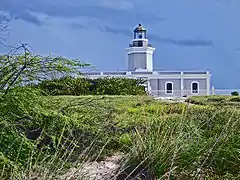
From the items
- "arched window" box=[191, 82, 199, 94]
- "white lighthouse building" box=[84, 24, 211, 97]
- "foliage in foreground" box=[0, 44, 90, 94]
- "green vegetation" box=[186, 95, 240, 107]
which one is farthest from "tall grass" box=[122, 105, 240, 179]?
"arched window" box=[191, 82, 199, 94]

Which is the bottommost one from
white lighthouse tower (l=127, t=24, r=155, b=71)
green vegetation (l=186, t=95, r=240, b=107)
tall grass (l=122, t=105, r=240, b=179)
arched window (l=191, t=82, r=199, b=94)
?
tall grass (l=122, t=105, r=240, b=179)

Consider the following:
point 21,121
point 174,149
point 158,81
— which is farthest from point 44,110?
point 158,81

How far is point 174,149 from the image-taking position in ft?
16.9

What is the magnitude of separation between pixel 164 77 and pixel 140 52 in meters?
3.77

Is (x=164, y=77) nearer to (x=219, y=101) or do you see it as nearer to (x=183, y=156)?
(x=219, y=101)

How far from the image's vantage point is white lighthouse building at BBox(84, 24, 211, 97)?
132ft

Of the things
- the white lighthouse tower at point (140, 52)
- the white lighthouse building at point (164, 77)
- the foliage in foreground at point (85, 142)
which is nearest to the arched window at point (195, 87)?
the white lighthouse building at point (164, 77)

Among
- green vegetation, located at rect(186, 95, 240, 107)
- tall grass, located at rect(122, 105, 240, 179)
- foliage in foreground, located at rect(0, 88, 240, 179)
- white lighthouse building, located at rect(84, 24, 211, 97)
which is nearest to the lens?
foliage in foreground, located at rect(0, 88, 240, 179)

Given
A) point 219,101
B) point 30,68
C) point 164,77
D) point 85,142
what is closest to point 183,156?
point 85,142

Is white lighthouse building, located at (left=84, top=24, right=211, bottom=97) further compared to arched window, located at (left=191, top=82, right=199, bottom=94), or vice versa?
arched window, located at (left=191, top=82, right=199, bottom=94)

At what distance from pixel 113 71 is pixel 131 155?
32.6 meters

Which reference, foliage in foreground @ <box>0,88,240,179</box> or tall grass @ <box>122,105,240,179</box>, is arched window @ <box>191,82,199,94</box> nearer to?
foliage in foreground @ <box>0,88,240,179</box>

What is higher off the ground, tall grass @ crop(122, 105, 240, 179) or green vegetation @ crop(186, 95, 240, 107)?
green vegetation @ crop(186, 95, 240, 107)

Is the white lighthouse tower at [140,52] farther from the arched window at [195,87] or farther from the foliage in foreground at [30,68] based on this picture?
the foliage in foreground at [30,68]
